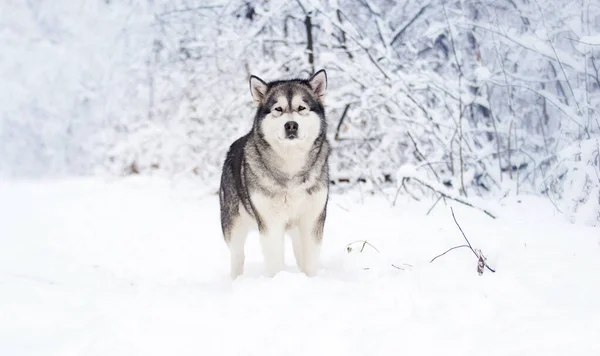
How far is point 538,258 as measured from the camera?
9.56 feet

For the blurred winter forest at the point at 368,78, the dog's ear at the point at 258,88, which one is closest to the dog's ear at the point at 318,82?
the dog's ear at the point at 258,88

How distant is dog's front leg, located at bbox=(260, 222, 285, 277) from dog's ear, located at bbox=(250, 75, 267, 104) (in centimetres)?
98

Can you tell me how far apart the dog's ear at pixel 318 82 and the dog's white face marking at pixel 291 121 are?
234 mm

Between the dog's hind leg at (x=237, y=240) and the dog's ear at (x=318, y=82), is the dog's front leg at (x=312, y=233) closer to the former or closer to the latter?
the dog's hind leg at (x=237, y=240)

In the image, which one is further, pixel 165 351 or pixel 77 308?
pixel 77 308

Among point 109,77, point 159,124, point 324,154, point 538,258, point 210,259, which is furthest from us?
point 109,77

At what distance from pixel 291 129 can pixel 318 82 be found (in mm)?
573

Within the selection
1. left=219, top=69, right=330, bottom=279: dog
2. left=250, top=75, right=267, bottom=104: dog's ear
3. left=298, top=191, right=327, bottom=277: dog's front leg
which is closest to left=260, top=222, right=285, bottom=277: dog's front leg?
left=219, top=69, right=330, bottom=279: dog

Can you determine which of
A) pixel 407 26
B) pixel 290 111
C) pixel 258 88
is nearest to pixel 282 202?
pixel 290 111

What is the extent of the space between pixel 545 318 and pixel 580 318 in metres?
0.12

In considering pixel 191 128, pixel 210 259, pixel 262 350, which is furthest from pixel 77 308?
pixel 191 128

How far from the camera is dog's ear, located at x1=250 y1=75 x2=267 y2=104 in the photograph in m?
3.92

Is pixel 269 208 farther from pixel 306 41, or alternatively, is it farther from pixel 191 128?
pixel 191 128

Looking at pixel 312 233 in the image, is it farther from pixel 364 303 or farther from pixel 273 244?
pixel 364 303
